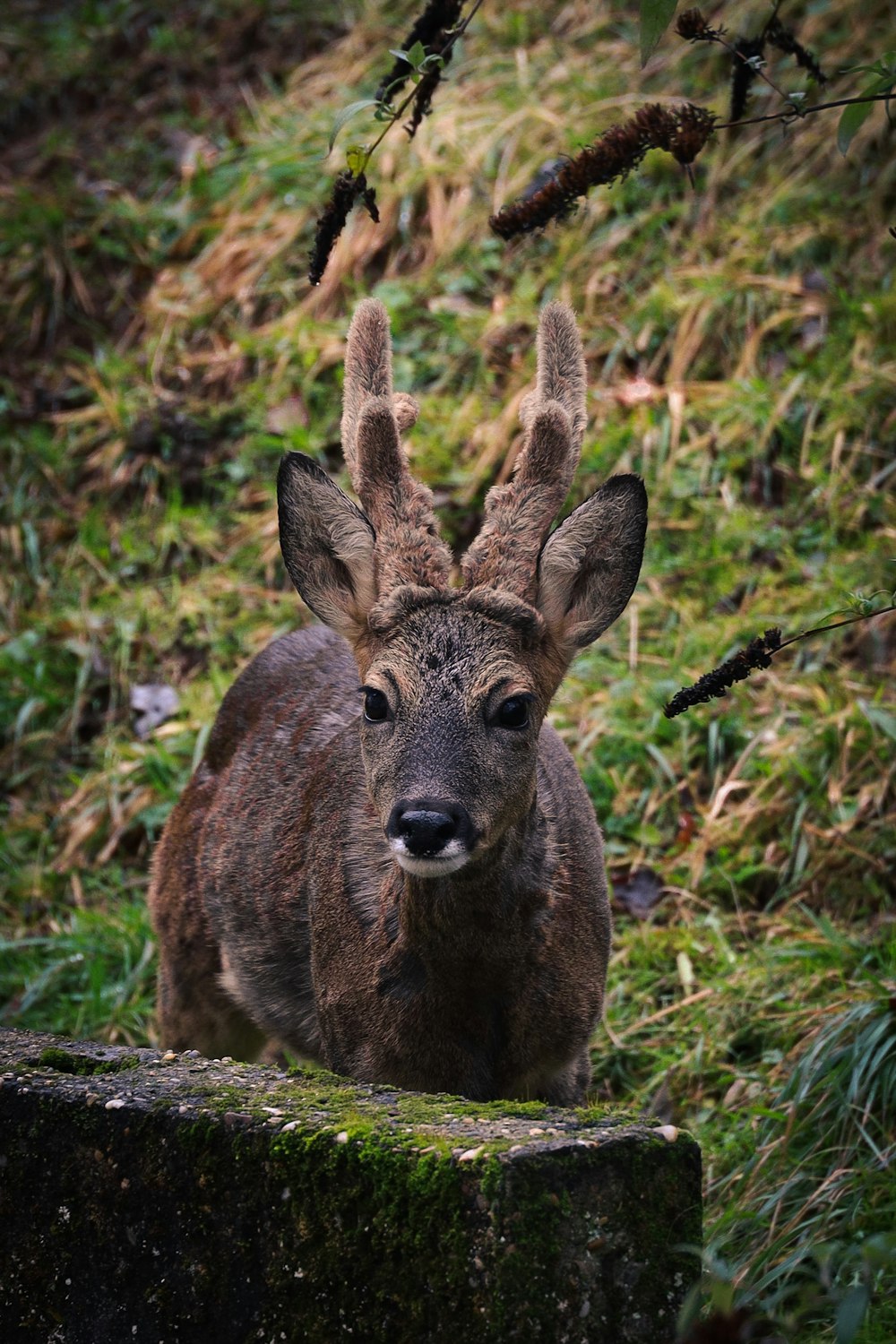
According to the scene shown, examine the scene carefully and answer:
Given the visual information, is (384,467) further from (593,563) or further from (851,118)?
(851,118)

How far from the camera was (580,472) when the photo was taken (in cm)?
749

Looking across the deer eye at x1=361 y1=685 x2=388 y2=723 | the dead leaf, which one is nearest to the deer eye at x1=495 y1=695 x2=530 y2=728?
the deer eye at x1=361 y1=685 x2=388 y2=723


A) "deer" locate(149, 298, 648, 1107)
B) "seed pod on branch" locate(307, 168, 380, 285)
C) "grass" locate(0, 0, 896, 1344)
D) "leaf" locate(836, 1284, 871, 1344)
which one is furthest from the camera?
"grass" locate(0, 0, 896, 1344)

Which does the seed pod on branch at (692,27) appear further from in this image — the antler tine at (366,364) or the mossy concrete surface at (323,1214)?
the mossy concrete surface at (323,1214)

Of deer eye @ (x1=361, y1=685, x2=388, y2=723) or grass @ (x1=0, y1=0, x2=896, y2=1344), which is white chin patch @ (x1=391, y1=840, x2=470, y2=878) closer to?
deer eye @ (x1=361, y1=685, x2=388, y2=723)

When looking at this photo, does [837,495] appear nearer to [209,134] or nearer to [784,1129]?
[784,1129]

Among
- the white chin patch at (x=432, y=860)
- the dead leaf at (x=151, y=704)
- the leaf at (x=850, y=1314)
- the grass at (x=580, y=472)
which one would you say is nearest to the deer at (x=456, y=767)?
the white chin patch at (x=432, y=860)

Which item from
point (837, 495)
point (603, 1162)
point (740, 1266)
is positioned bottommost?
point (740, 1266)

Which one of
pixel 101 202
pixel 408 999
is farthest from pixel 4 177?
pixel 408 999

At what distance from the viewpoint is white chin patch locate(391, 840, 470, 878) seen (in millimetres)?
3398

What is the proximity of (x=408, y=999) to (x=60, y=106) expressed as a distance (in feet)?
30.5

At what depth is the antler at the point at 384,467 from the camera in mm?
3975

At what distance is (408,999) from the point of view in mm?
3930

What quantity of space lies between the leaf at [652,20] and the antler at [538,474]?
1.17 m
